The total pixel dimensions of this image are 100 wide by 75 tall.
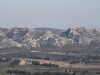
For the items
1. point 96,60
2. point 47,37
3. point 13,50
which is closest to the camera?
point 96,60

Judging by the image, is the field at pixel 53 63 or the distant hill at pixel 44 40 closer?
the field at pixel 53 63

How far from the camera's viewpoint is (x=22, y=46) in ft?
582

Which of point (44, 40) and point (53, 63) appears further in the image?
point (44, 40)

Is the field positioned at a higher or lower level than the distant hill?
lower

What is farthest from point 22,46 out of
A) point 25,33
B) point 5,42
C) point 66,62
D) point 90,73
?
point 90,73

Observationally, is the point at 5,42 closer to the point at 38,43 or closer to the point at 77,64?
the point at 38,43

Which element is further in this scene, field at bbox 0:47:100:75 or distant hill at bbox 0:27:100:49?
distant hill at bbox 0:27:100:49

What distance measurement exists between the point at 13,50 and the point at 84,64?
53843 mm

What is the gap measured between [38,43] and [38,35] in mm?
14312

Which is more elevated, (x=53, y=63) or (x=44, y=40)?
(x=44, y=40)

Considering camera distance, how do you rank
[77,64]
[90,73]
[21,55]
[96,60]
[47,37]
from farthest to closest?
[47,37] → [21,55] → [96,60] → [77,64] → [90,73]

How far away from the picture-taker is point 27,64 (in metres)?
117

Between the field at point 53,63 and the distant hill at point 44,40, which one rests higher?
the distant hill at point 44,40

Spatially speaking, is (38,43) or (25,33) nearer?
(38,43)
